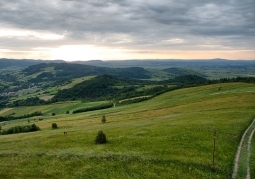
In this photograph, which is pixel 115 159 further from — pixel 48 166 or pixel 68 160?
pixel 48 166

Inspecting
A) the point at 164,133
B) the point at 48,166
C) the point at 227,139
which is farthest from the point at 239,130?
the point at 48,166

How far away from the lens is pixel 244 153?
3128cm

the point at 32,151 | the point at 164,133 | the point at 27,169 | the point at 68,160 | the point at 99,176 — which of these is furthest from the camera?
the point at 164,133

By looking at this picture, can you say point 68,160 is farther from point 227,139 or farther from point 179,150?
point 227,139

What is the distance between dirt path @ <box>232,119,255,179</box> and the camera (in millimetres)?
26181

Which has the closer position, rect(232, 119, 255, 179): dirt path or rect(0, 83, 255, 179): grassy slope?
rect(232, 119, 255, 179): dirt path

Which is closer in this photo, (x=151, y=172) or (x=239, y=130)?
(x=151, y=172)

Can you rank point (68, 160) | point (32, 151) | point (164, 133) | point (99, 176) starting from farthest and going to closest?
point (164, 133)
point (32, 151)
point (68, 160)
point (99, 176)

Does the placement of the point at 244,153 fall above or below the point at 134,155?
above

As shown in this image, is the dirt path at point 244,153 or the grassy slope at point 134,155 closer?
the dirt path at point 244,153

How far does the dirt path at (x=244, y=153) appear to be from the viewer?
85.9ft

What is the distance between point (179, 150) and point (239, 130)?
15.6 metres

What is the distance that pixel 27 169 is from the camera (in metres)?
28.2

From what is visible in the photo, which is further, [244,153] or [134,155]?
[244,153]
